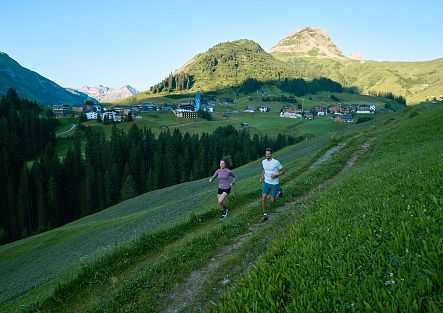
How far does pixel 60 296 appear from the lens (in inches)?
527

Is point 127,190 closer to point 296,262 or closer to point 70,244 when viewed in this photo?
point 70,244

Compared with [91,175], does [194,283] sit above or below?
above

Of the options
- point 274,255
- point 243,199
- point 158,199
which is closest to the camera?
point 274,255

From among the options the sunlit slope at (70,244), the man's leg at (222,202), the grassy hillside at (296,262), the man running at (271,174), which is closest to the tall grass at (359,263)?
the grassy hillside at (296,262)

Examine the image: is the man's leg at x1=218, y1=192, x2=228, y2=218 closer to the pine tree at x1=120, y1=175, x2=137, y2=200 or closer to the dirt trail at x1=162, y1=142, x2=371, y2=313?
the dirt trail at x1=162, y1=142, x2=371, y2=313

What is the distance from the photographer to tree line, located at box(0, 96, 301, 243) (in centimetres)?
9388

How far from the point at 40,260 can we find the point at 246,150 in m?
111

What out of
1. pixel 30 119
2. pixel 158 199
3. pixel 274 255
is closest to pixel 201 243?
pixel 274 255

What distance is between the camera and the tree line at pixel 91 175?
93875 mm

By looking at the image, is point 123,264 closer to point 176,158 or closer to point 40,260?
point 40,260

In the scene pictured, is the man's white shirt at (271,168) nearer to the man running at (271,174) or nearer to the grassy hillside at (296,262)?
the man running at (271,174)

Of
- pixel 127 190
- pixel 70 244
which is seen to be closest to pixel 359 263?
pixel 70 244

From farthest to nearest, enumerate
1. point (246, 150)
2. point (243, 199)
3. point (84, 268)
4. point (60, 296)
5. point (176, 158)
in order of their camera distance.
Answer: point (246, 150)
point (176, 158)
point (243, 199)
point (84, 268)
point (60, 296)

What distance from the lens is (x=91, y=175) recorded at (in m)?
103
